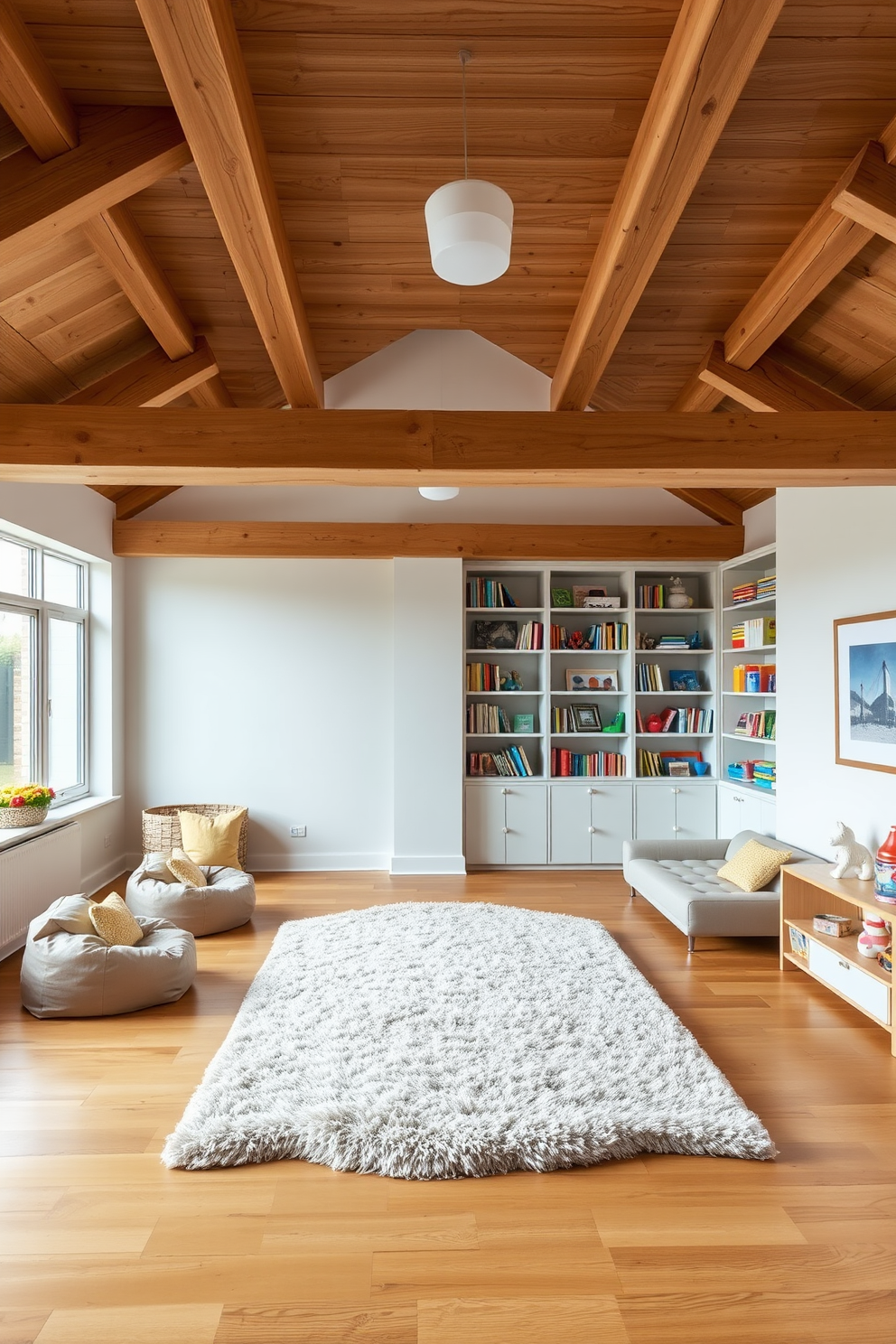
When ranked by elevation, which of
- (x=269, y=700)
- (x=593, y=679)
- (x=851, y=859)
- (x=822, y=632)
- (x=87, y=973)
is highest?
(x=822, y=632)

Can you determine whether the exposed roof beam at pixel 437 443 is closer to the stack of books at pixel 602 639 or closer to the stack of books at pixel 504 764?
the stack of books at pixel 602 639

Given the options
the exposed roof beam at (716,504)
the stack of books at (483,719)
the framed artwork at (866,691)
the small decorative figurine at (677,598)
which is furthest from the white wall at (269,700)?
the framed artwork at (866,691)

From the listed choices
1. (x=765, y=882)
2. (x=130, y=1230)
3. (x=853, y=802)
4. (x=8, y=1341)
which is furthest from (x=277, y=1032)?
(x=853, y=802)

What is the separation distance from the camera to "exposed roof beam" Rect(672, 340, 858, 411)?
4.86 m

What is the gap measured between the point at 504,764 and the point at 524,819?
46 centimetres

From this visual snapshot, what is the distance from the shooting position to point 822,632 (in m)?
5.04

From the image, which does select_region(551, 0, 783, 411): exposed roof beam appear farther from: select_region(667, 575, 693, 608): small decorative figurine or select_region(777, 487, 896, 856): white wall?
select_region(667, 575, 693, 608): small decorative figurine

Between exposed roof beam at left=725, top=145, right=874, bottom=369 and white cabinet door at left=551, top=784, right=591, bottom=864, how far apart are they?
337 cm

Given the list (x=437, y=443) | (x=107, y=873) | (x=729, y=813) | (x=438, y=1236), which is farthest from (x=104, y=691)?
(x=438, y=1236)

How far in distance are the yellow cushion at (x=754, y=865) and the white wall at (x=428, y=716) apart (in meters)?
2.29

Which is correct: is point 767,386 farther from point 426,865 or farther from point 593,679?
point 426,865

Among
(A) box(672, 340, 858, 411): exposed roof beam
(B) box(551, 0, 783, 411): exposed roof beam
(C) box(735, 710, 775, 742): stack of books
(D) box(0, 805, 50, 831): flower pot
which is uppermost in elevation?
(B) box(551, 0, 783, 411): exposed roof beam

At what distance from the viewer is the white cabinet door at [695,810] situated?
6898 mm

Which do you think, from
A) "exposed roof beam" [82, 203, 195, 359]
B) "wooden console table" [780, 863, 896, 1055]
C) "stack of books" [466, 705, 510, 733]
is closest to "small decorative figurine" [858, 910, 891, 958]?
"wooden console table" [780, 863, 896, 1055]
